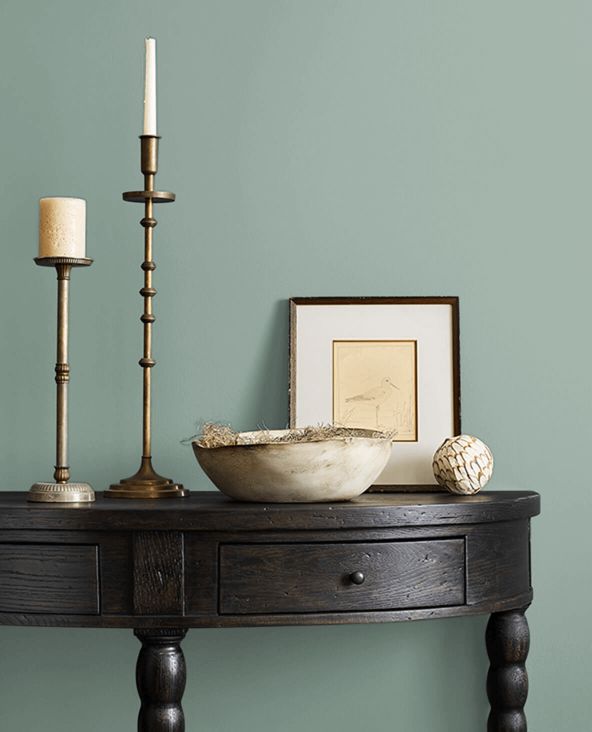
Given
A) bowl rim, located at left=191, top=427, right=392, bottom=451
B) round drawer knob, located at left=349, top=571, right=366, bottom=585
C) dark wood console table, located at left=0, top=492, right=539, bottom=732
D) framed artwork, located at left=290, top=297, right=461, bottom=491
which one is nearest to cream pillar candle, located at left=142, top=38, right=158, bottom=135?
framed artwork, located at left=290, top=297, right=461, bottom=491

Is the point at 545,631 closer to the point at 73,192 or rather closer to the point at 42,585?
the point at 42,585

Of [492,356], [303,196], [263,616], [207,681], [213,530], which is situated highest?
[303,196]

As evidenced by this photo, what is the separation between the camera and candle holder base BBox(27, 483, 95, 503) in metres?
1.63

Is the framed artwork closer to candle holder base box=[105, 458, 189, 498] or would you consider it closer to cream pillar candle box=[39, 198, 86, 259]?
candle holder base box=[105, 458, 189, 498]

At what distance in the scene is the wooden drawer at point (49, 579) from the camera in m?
1.54

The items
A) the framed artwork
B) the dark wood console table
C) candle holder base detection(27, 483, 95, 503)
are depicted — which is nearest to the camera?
the dark wood console table

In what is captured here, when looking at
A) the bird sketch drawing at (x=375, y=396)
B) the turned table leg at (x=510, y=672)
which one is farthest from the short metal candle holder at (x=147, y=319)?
the turned table leg at (x=510, y=672)

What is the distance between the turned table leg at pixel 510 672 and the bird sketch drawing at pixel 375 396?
15.6 inches

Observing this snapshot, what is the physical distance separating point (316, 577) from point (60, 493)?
391 mm

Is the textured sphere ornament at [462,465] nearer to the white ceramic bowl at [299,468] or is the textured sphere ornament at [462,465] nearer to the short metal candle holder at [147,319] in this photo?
the white ceramic bowl at [299,468]

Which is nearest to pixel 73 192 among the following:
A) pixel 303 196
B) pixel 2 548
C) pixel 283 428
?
pixel 303 196

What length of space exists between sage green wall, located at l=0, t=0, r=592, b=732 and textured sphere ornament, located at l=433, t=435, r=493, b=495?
0.21 m

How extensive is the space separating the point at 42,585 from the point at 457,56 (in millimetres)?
1138

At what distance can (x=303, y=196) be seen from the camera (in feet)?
6.48
